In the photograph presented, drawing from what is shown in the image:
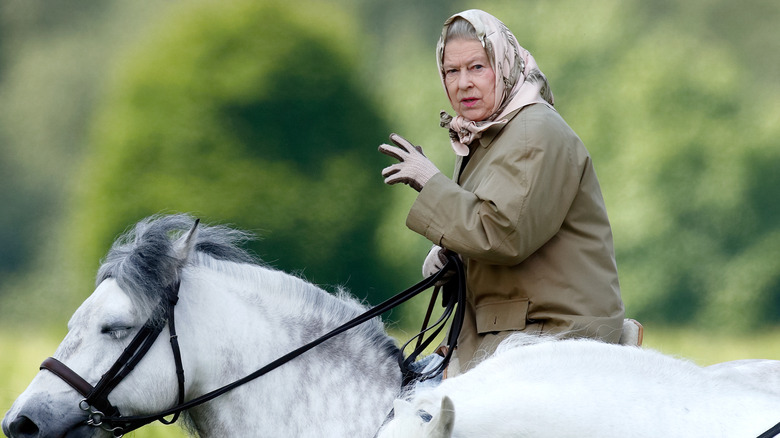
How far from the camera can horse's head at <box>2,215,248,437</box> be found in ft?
6.24

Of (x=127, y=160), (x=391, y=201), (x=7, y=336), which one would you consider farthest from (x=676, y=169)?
(x=7, y=336)

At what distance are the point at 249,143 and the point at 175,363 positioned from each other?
7.04 ft

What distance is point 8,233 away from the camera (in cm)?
393

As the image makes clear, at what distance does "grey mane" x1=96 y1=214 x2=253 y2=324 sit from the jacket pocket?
69cm

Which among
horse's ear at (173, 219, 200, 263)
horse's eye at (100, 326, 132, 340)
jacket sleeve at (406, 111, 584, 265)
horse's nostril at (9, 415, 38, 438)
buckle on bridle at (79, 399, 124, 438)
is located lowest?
jacket sleeve at (406, 111, 584, 265)

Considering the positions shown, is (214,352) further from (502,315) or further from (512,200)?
(512,200)

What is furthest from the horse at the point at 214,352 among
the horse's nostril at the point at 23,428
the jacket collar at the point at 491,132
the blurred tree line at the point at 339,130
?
the blurred tree line at the point at 339,130

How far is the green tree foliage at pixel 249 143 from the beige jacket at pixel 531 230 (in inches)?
81.4

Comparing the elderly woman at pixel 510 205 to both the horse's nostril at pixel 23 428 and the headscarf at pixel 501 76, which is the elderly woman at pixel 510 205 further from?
the horse's nostril at pixel 23 428

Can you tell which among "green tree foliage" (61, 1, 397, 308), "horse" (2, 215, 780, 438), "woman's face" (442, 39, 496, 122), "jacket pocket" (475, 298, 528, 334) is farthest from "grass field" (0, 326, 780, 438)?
"woman's face" (442, 39, 496, 122)

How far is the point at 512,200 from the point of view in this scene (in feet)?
5.93

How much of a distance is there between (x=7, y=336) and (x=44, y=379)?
2.26m

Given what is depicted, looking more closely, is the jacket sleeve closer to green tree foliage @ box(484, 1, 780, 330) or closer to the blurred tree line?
the blurred tree line

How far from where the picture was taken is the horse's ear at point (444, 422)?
0.98 metres
